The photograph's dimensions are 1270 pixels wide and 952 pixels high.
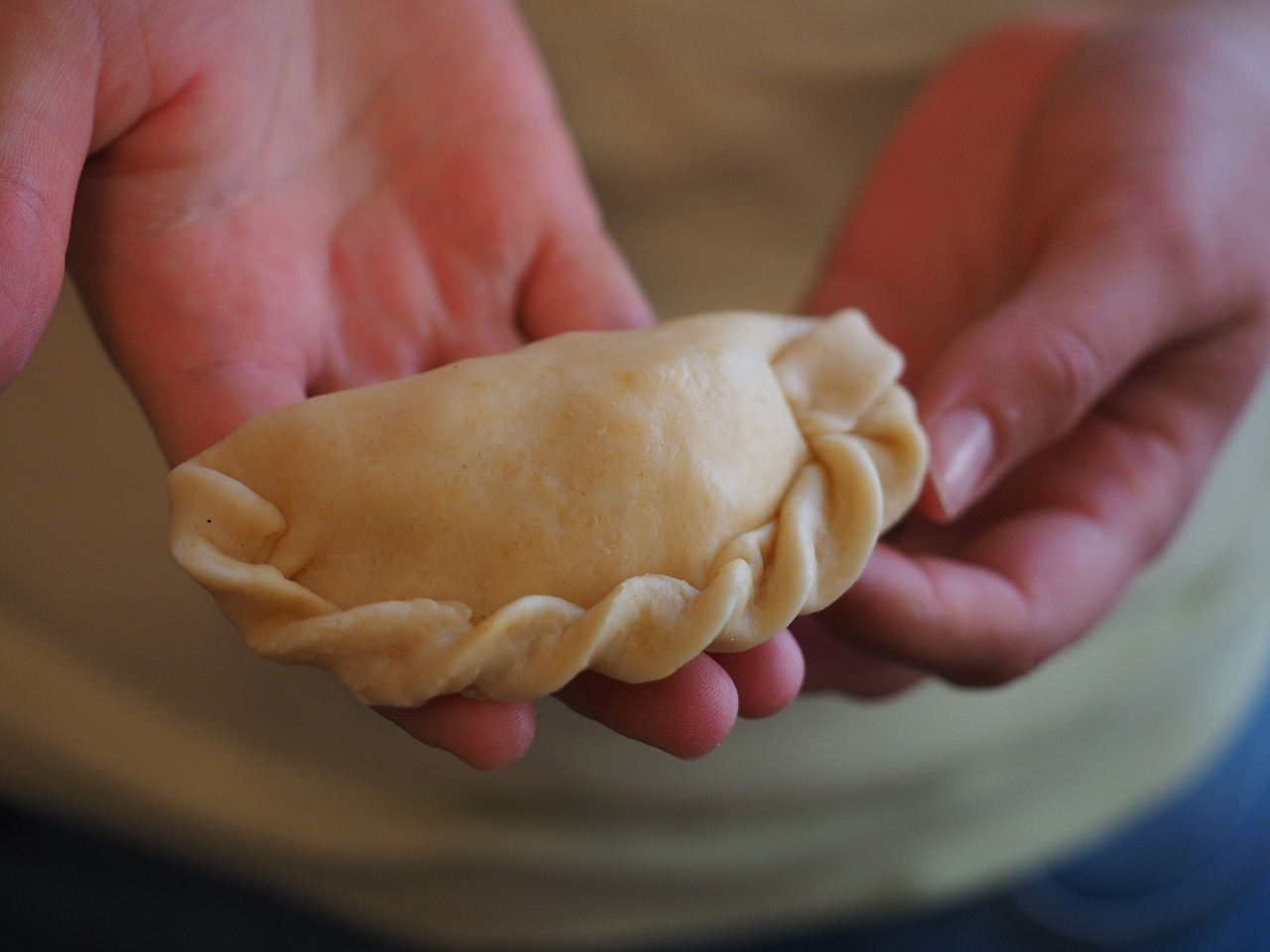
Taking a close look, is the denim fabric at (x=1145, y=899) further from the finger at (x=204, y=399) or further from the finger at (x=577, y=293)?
the finger at (x=204, y=399)

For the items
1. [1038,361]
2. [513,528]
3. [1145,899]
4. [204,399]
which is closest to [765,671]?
[513,528]

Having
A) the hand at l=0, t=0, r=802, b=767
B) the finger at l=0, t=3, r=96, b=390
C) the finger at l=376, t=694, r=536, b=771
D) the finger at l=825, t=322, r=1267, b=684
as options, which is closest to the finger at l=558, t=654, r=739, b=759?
the hand at l=0, t=0, r=802, b=767

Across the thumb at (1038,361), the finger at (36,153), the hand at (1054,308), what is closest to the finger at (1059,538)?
the hand at (1054,308)

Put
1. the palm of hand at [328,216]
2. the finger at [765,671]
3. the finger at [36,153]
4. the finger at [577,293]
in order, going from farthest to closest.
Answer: the finger at [577,293] → the palm of hand at [328,216] → the finger at [765,671] → the finger at [36,153]

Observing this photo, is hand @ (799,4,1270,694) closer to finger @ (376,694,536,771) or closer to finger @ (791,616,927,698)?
finger @ (791,616,927,698)

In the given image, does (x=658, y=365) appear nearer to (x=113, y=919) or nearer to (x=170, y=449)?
(x=170, y=449)

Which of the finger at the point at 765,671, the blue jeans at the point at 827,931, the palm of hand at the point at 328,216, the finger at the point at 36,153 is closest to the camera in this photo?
the finger at the point at 36,153

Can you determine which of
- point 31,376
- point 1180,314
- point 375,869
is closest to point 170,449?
point 31,376
